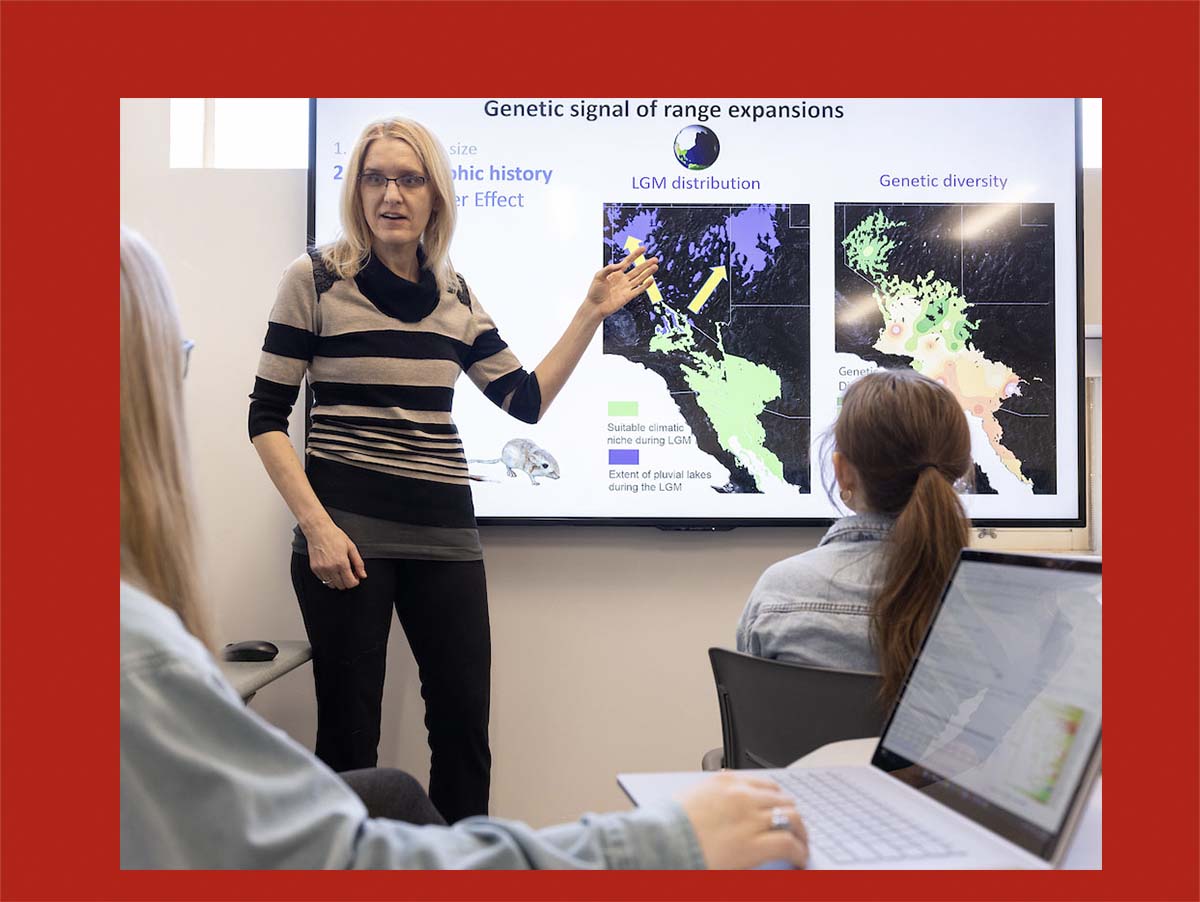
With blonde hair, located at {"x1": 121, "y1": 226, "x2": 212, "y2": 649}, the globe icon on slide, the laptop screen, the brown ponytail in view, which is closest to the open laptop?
the laptop screen

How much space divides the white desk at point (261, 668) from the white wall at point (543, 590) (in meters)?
0.37

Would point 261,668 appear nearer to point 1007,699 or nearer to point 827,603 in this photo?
point 827,603

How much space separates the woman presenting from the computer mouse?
27 centimetres

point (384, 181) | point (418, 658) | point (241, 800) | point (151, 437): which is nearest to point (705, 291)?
point (384, 181)

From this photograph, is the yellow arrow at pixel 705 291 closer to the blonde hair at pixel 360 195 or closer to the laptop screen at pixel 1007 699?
the blonde hair at pixel 360 195

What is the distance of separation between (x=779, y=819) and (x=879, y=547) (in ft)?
2.53

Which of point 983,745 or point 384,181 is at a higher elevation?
point 384,181

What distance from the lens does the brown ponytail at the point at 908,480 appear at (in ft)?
4.51

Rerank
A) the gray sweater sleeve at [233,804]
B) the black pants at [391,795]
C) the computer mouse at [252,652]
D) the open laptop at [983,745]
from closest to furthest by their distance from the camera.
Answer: the gray sweater sleeve at [233,804] < the open laptop at [983,745] < the black pants at [391,795] < the computer mouse at [252,652]

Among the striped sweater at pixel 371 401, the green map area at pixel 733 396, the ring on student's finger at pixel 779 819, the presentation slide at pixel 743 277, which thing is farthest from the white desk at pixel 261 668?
the ring on student's finger at pixel 779 819

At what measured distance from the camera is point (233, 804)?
0.65 metres

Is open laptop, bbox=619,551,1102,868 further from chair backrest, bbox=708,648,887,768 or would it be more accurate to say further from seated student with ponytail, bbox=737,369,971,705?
seated student with ponytail, bbox=737,369,971,705

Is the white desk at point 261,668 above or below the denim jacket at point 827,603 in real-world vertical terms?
below
